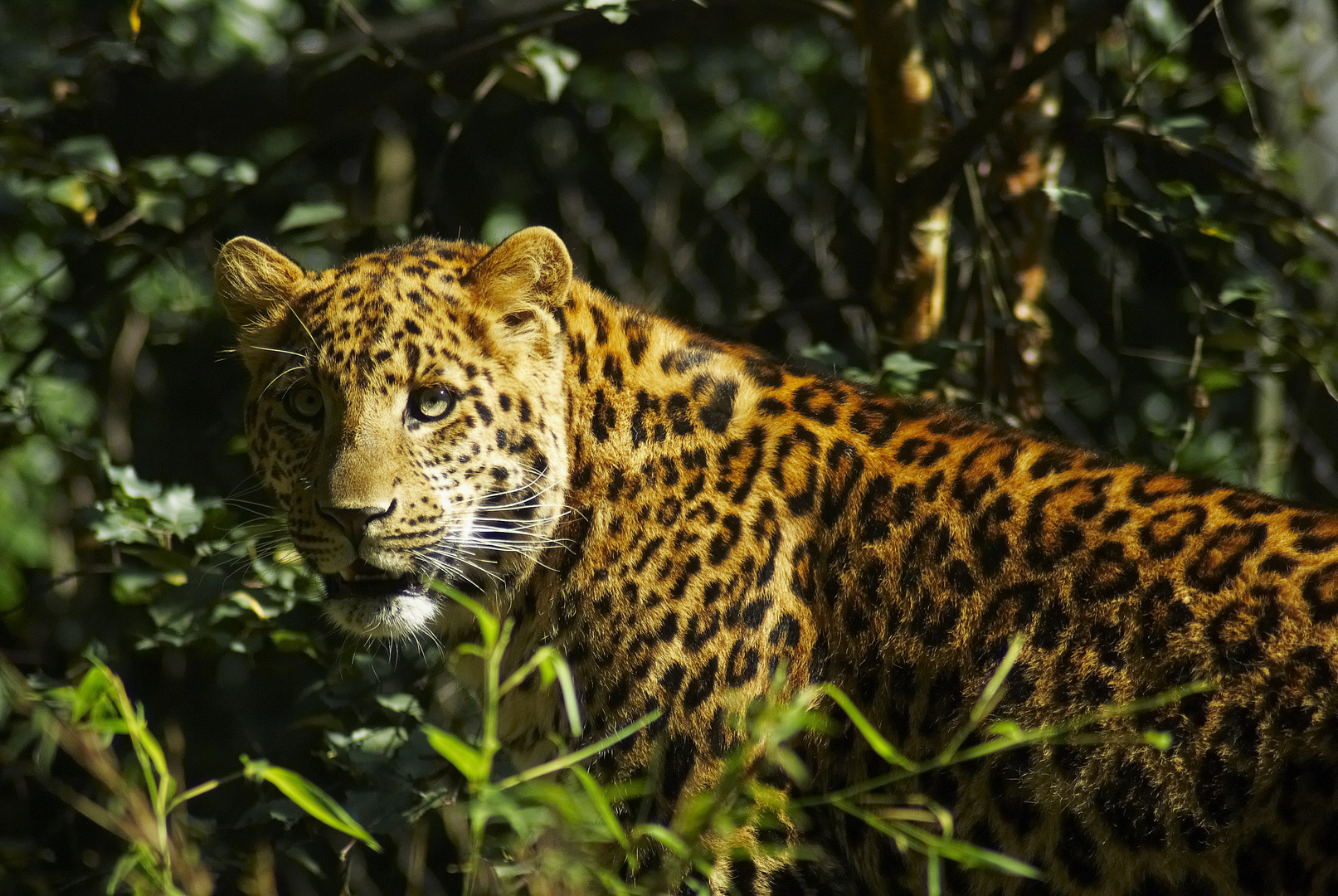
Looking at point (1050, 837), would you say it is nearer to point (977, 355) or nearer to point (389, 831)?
point (389, 831)

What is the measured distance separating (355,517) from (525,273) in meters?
0.71

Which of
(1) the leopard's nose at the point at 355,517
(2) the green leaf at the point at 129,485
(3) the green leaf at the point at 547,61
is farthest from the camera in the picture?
(3) the green leaf at the point at 547,61

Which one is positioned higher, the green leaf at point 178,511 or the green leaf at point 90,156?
the green leaf at point 90,156

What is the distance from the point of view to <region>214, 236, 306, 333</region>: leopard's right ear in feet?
11.0

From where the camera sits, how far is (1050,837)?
2.62 metres

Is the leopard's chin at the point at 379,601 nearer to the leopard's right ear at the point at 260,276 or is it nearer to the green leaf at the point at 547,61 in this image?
the leopard's right ear at the point at 260,276

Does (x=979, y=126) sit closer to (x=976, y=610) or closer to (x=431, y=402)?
(x=976, y=610)

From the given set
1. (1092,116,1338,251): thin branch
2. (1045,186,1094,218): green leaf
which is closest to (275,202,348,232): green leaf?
(1045,186,1094,218): green leaf

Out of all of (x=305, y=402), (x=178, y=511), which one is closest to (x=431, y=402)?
(x=305, y=402)

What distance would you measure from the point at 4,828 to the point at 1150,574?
4.21m

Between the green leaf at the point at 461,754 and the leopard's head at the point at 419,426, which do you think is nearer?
the green leaf at the point at 461,754

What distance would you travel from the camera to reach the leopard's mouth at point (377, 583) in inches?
121

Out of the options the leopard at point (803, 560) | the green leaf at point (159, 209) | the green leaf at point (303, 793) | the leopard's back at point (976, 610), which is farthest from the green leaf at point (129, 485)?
the green leaf at point (303, 793)

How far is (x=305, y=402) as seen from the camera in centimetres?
321
